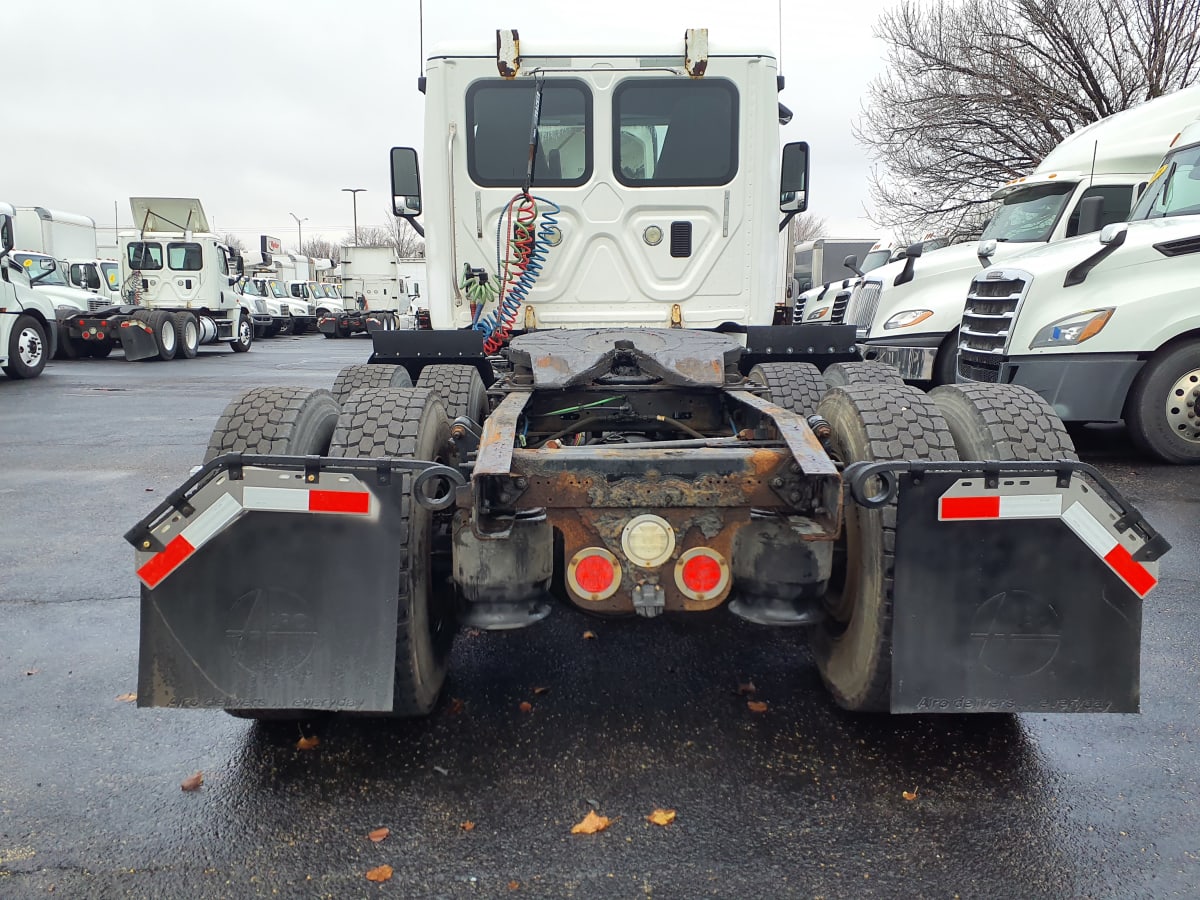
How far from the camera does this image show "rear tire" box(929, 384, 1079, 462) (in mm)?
2748

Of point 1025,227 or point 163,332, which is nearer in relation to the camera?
point 1025,227

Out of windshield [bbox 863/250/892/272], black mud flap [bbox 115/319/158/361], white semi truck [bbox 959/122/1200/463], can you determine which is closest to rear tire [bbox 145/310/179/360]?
black mud flap [bbox 115/319/158/361]

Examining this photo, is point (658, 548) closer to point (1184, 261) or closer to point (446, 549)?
point (446, 549)

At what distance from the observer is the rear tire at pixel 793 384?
4453 mm

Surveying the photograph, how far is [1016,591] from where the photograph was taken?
8.11 ft

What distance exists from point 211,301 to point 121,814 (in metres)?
24.0

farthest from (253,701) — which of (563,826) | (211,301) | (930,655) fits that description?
(211,301)

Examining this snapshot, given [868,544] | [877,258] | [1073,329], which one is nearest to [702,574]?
[868,544]

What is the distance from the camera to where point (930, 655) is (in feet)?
8.25

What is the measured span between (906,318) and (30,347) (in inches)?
601

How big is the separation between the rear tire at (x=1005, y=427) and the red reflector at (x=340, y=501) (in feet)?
6.14

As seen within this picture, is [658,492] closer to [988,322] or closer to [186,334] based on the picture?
[988,322]

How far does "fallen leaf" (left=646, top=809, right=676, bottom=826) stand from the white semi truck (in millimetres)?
5965

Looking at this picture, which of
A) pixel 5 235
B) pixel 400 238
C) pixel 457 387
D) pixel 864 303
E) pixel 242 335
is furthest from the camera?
pixel 400 238
